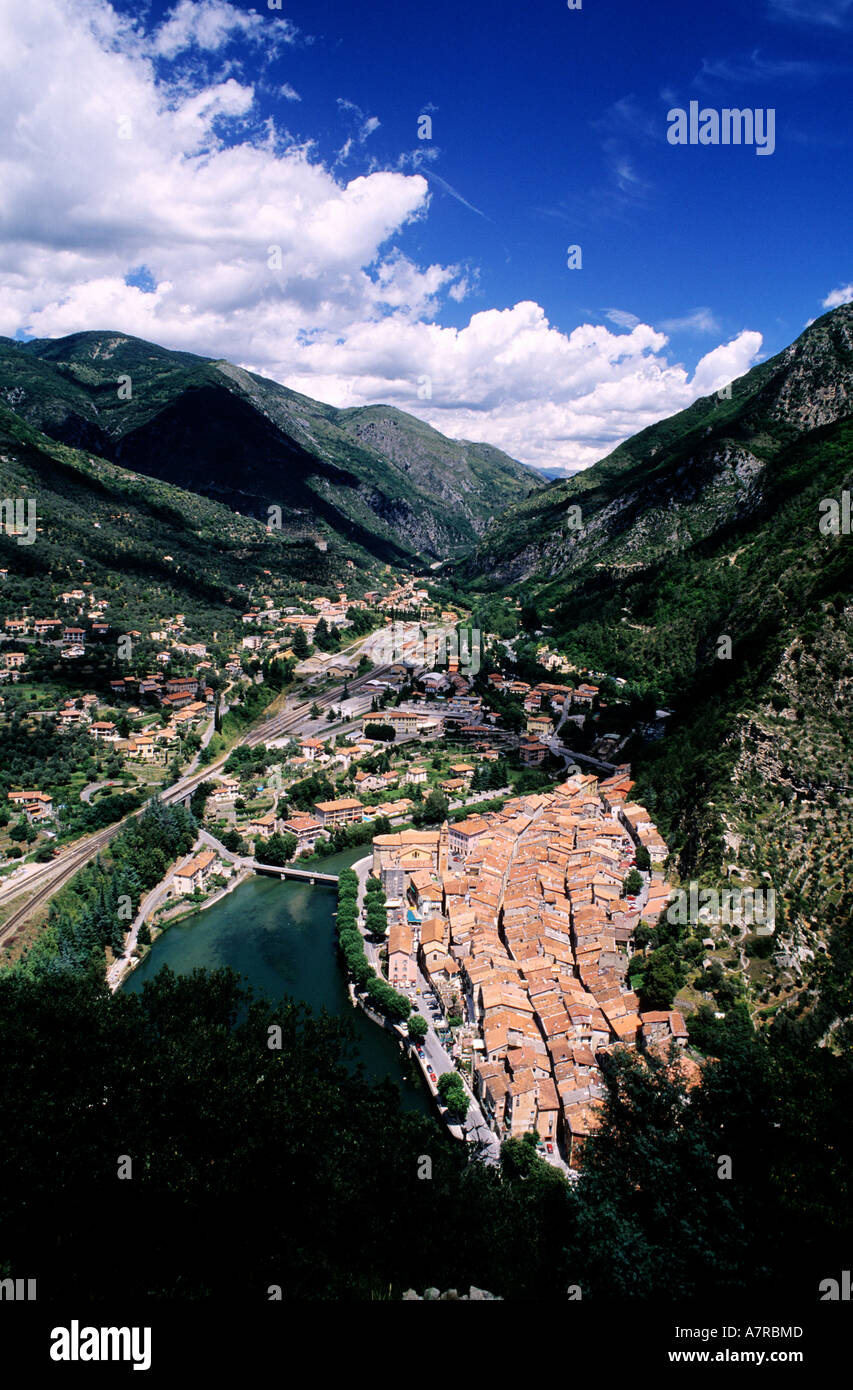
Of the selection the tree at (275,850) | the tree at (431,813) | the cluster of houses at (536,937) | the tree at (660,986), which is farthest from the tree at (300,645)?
the tree at (660,986)

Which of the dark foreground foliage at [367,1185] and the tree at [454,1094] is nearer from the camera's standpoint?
the dark foreground foliage at [367,1185]

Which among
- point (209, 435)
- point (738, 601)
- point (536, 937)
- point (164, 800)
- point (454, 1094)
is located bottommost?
point (454, 1094)

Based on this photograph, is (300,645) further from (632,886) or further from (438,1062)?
(438,1062)

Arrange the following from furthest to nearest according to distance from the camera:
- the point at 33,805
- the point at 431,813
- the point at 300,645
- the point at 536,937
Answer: the point at 300,645
the point at 431,813
the point at 33,805
the point at 536,937

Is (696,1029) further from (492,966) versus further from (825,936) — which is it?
(492,966)

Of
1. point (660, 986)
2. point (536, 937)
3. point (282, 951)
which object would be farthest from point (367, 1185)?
point (282, 951)

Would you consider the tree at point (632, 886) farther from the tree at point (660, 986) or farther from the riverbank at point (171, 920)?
the riverbank at point (171, 920)

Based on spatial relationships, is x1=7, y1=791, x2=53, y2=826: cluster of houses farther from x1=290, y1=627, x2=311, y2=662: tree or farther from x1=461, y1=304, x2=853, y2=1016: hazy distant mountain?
x1=290, y1=627, x2=311, y2=662: tree
